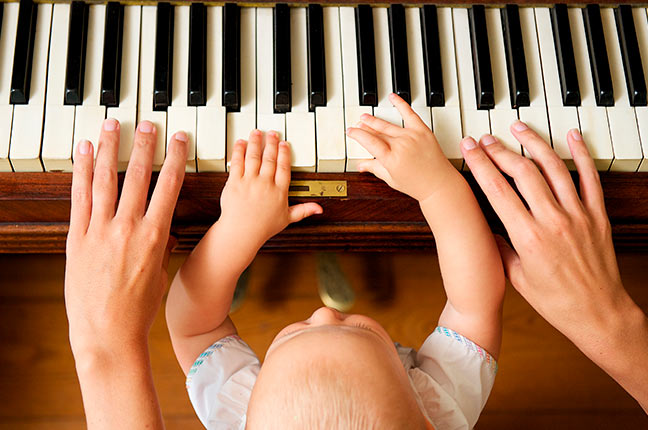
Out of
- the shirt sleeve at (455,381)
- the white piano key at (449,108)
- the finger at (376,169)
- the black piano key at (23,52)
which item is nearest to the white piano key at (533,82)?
the white piano key at (449,108)

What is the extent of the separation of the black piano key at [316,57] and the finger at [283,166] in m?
0.08

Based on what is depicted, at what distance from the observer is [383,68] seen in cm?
97

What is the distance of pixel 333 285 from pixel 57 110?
64cm

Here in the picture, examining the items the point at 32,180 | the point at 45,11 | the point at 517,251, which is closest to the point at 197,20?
the point at 45,11

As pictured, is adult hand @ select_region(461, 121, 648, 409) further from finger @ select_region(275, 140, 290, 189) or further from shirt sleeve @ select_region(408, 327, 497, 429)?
finger @ select_region(275, 140, 290, 189)

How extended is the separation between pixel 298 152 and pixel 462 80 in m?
0.29

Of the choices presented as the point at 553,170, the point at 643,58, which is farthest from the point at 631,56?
the point at 553,170

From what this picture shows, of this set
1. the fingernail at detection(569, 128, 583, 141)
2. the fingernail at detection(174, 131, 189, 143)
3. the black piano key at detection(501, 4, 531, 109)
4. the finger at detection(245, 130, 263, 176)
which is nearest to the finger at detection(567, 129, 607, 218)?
the fingernail at detection(569, 128, 583, 141)

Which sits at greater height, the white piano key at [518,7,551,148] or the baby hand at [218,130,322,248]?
the white piano key at [518,7,551,148]

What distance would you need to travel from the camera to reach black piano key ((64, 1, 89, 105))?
35.9 inches

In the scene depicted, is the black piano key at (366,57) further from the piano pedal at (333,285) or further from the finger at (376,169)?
the piano pedal at (333,285)

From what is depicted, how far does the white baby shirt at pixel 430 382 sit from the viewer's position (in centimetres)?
98

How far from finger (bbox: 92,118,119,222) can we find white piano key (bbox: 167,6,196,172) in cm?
8

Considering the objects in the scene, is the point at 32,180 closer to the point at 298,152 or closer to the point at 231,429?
the point at 298,152
